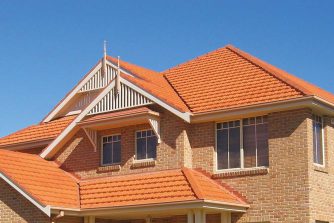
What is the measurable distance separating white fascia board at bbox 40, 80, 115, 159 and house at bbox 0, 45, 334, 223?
4cm

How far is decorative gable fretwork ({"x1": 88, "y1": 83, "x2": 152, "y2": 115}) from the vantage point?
25.6m

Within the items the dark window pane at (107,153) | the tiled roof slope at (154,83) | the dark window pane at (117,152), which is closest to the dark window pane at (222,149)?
the tiled roof slope at (154,83)

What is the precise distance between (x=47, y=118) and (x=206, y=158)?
363 inches

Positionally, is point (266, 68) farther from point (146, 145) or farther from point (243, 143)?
point (146, 145)

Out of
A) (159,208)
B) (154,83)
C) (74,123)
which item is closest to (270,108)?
(159,208)

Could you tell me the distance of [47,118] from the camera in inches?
1214

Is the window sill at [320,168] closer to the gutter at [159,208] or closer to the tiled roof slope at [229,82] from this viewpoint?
the tiled roof slope at [229,82]

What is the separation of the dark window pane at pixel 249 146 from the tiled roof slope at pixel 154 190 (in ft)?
4.11

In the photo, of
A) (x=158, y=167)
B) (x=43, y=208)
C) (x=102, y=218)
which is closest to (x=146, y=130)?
(x=158, y=167)

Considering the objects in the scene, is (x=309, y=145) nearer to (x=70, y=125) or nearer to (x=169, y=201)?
(x=169, y=201)

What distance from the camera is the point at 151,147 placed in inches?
1006

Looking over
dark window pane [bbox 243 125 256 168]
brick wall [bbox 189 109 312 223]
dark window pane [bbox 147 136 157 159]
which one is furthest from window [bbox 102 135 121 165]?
dark window pane [bbox 243 125 256 168]

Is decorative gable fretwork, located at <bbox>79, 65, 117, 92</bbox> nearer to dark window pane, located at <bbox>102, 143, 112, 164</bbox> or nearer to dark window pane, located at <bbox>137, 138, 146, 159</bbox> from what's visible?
dark window pane, located at <bbox>102, 143, 112, 164</bbox>

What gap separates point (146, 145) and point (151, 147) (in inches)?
9.9
